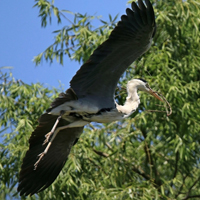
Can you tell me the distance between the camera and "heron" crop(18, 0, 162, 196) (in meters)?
6.82

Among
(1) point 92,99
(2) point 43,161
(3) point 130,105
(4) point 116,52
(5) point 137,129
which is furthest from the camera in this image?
(5) point 137,129

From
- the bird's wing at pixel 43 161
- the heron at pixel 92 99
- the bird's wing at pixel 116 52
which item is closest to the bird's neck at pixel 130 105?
the heron at pixel 92 99

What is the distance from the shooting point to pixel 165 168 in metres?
10.8

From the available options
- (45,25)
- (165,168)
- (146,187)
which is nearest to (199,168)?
(165,168)

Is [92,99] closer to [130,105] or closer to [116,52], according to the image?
[130,105]

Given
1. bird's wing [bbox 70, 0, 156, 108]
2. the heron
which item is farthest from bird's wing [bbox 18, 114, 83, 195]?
bird's wing [bbox 70, 0, 156, 108]

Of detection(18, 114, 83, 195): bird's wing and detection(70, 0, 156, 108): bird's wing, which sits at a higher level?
detection(70, 0, 156, 108): bird's wing

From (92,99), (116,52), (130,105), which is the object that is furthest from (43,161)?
(116,52)

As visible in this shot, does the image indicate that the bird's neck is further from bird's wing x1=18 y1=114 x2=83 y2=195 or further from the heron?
bird's wing x1=18 y1=114 x2=83 y2=195

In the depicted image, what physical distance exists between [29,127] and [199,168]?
9.07 ft

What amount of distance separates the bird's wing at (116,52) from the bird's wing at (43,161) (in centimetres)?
64

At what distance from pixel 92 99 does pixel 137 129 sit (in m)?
2.73

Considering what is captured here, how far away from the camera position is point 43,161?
7.63 meters

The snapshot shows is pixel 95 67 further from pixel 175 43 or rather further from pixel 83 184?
pixel 175 43
